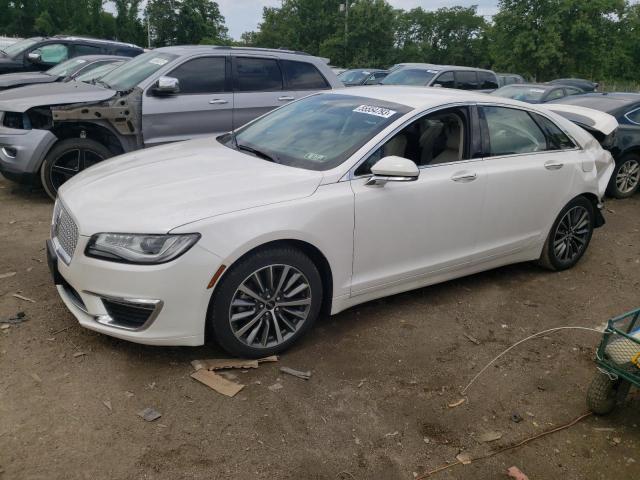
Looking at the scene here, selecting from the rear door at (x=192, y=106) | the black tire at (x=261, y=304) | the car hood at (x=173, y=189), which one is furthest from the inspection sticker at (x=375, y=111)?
the rear door at (x=192, y=106)

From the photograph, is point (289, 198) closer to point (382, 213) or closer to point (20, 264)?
point (382, 213)

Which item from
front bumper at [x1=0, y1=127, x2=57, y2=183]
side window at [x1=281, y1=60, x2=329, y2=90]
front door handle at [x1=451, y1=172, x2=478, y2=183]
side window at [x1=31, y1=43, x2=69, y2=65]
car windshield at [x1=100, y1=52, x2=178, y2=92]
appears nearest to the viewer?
→ front door handle at [x1=451, y1=172, x2=478, y2=183]

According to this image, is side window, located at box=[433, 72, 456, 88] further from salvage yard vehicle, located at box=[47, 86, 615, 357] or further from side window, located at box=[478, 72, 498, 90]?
salvage yard vehicle, located at box=[47, 86, 615, 357]

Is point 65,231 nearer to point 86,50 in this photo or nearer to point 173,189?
point 173,189

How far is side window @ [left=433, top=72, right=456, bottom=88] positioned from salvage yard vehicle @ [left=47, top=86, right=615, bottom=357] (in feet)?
27.9

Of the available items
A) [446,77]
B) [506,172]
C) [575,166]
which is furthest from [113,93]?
[446,77]

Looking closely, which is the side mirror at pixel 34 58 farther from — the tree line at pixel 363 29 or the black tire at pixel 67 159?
the tree line at pixel 363 29

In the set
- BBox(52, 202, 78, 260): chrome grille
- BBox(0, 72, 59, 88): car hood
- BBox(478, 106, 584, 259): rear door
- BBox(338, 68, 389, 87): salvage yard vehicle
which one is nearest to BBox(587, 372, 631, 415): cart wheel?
BBox(478, 106, 584, 259): rear door

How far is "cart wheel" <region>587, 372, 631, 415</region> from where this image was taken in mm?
3104

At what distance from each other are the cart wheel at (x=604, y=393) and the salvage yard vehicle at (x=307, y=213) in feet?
4.52

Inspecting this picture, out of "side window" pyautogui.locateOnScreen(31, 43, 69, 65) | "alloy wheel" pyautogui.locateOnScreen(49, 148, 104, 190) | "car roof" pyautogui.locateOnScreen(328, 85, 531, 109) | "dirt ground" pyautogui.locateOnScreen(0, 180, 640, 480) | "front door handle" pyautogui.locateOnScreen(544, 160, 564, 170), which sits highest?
"side window" pyautogui.locateOnScreen(31, 43, 69, 65)

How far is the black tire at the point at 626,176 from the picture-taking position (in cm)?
818

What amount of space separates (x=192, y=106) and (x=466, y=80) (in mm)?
9293

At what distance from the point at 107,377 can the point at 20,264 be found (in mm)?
2036
